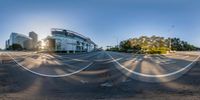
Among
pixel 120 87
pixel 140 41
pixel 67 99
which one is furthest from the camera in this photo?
pixel 140 41

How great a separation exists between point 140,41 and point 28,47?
27.3m

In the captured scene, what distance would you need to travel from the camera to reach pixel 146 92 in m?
10.9

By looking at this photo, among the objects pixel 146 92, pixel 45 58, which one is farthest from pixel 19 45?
pixel 146 92

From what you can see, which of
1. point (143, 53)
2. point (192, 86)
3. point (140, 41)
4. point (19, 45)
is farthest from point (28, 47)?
point (143, 53)

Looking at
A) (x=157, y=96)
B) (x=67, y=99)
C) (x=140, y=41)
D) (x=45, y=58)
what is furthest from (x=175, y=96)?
(x=140, y=41)

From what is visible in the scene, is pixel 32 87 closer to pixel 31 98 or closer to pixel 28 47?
Answer: pixel 31 98

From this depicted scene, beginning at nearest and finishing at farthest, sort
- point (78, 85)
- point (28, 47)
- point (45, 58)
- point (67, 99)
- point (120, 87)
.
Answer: point (67, 99) → point (120, 87) → point (78, 85) → point (28, 47) → point (45, 58)

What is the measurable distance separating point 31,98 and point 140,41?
39.7 metres

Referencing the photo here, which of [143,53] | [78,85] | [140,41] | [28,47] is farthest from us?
[143,53]

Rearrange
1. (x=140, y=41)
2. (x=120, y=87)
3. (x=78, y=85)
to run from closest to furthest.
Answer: (x=120, y=87)
(x=78, y=85)
(x=140, y=41)

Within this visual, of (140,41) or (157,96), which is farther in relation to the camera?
(140,41)

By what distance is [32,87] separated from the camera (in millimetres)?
12781

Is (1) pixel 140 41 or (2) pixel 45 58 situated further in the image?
(1) pixel 140 41

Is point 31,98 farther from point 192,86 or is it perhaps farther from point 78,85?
point 192,86
